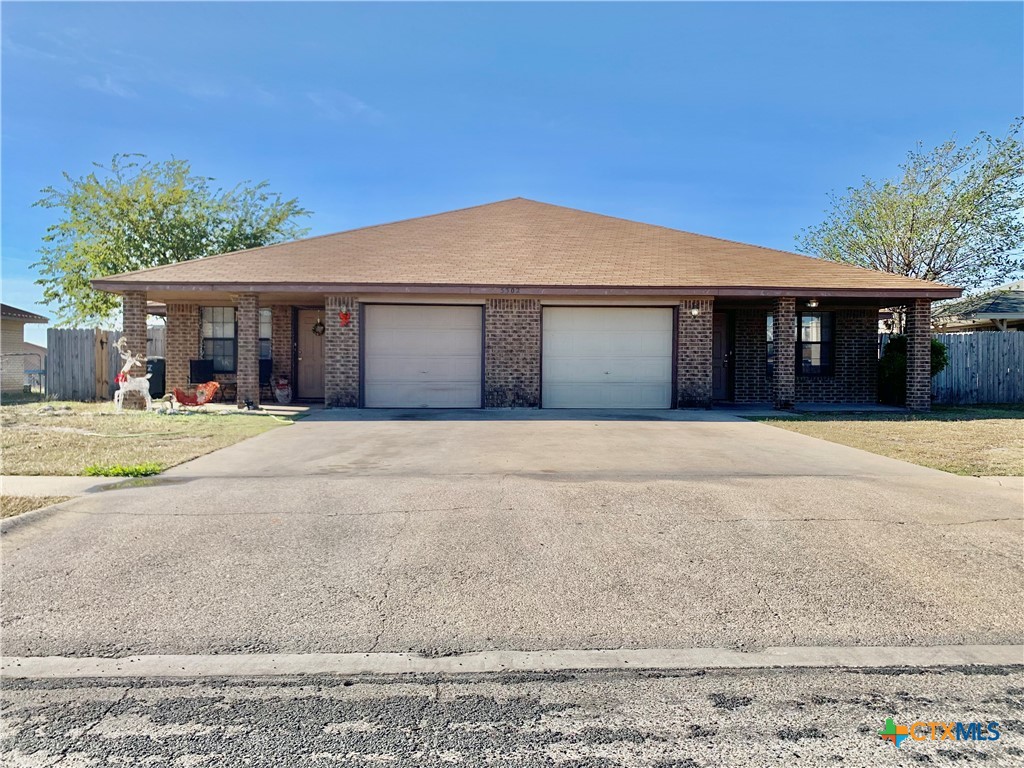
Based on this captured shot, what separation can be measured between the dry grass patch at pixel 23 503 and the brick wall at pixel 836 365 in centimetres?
1550

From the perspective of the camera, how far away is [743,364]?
1742 cm

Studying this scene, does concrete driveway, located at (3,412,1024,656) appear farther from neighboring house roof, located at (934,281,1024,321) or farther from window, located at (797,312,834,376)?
neighboring house roof, located at (934,281,1024,321)

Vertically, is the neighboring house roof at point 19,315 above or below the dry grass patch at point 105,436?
above

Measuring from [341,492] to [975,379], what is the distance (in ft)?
65.0

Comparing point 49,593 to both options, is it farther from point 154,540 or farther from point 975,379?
point 975,379

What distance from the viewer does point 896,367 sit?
54.2 feet

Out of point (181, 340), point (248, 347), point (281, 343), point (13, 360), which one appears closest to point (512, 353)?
point (248, 347)

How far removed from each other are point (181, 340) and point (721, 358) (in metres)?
15.1

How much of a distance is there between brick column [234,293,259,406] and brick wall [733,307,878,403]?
40.4 ft

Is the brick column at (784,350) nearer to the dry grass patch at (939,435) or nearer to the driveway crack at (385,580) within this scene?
the dry grass patch at (939,435)

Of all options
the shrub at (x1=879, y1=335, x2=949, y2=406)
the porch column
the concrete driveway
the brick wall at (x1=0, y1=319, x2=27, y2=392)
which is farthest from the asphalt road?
the brick wall at (x1=0, y1=319, x2=27, y2=392)

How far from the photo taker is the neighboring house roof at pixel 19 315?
26344 millimetres

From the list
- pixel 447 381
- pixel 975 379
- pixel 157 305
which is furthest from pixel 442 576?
pixel 975 379

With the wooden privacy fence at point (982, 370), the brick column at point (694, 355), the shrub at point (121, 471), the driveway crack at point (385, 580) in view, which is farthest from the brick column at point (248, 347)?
the wooden privacy fence at point (982, 370)
